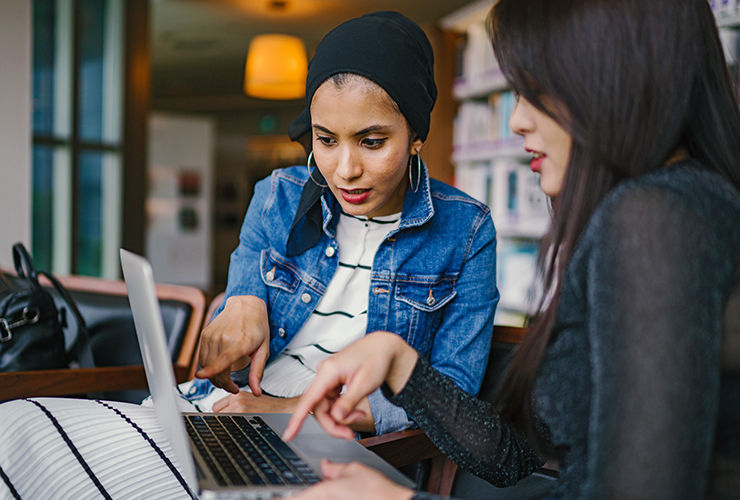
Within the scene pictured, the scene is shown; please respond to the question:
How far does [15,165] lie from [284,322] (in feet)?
10.6

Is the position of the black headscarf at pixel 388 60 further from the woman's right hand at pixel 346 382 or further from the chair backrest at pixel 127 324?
the chair backrest at pixel 127 324

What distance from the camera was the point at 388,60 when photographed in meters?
1.07

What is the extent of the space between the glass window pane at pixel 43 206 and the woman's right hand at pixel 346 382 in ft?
13.0

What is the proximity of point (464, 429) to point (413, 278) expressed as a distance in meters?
0.39

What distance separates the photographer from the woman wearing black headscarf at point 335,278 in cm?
88

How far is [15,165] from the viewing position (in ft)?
12.2

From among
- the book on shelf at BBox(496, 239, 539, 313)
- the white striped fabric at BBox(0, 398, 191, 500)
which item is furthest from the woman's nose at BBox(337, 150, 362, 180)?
the book on shelf at BBox(496, 239, 539, 313)

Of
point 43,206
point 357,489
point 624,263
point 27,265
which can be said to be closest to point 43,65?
point 43,206

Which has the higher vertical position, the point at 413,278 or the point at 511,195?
the point at 511,195

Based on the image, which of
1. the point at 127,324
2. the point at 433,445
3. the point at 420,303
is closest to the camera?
the point at 433,445

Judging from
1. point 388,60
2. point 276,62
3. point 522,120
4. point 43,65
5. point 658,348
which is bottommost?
point 658,348

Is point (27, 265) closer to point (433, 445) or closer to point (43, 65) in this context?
point (433, 445)

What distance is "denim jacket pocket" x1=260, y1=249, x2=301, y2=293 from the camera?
1260 mm

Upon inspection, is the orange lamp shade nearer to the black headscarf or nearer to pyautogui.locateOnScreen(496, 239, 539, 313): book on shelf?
pyautogui.locateOnScreen(496, 239, 539, 313): book on shelf
